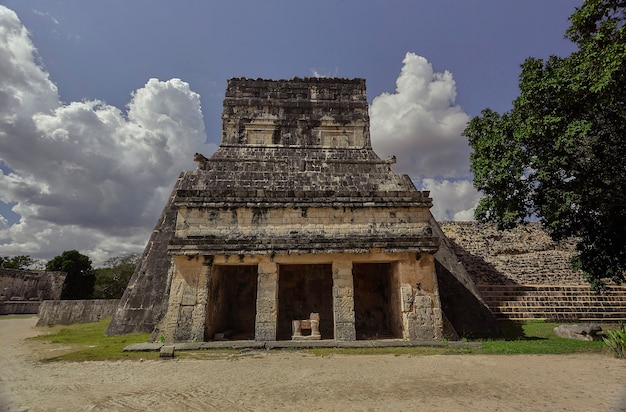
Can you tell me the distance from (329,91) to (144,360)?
1316 centimetres

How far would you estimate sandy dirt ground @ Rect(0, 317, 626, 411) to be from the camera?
4.44 metres

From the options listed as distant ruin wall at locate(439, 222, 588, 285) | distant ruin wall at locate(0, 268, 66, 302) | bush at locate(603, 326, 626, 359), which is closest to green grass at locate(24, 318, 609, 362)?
bush at locate(603, 326, 626, 359)

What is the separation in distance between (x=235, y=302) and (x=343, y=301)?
16.8ft

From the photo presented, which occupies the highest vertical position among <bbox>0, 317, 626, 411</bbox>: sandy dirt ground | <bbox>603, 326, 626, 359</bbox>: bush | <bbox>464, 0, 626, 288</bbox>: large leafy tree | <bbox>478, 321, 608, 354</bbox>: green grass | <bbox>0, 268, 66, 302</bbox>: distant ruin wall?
<bbox>464, 0, 626, 288</bbox>: large leafy tree

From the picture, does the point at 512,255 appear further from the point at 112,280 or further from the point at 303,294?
the point at 112,280

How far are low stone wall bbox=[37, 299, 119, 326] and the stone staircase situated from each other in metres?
18.7

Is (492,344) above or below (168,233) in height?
below

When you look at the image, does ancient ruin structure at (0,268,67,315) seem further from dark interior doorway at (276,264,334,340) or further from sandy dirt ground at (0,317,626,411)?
dark interior doorway at (276,264,334,340)

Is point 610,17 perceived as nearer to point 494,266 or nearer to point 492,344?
point 492,344

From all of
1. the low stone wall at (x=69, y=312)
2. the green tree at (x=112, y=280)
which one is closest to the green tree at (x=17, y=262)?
the green tree at (x=112, y=280)

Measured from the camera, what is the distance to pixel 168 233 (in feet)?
42.8

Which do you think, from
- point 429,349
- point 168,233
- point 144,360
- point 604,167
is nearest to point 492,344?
point 429,349

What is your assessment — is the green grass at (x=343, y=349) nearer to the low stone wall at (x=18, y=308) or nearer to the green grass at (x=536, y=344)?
the green grass at (x=536, y=344)

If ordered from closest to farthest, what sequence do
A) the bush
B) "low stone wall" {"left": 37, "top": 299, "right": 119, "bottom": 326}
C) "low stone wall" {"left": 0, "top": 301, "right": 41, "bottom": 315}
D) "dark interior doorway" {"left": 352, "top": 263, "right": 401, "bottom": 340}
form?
the bush < "dark interior doorway" {"left": 352, "top": 263, "right": 401, "bottom": 340} < "low stone wall" {"left": 37, "top": 299, "right": 119, "bottom": 326} < "low stone wall" {"left": 0, "top": 301, "right": 41, "bottom": 315}
